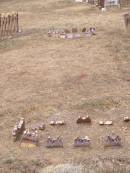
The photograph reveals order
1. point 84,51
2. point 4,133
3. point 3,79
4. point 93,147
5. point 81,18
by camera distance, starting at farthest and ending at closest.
→ point 81,18 → point 84,51 → point 3,79 → point 4,133 → point 93,147

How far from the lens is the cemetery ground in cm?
1096

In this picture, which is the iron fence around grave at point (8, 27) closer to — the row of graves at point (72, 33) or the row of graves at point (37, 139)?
the row of graves at point (72, 33)

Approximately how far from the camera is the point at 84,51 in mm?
19719

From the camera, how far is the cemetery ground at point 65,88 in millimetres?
10961

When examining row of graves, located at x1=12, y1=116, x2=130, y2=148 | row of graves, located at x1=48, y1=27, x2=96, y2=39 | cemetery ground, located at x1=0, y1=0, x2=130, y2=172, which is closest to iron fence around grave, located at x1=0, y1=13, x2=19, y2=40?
cemetery ground, located at x1=0, y1=0, x2=130, y2=172

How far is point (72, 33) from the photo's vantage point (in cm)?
2288

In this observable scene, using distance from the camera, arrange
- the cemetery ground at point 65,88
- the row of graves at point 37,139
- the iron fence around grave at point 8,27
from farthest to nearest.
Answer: the iron fence around grave at point 8,27, the row of graves at point 37,139, the cemetery ground at point 65,88

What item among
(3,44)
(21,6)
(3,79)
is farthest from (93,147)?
(21,6)

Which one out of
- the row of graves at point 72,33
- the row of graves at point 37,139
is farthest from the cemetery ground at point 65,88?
the row of graves at point 72,33

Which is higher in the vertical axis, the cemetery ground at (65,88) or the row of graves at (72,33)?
the row of graves at (72,33)

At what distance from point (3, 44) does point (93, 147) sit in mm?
11284

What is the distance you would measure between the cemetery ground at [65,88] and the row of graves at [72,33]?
39 centimetres

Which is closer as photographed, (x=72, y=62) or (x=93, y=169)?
(x=93, y=169)

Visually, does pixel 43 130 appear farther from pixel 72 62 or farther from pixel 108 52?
pixel 108 52
